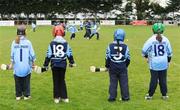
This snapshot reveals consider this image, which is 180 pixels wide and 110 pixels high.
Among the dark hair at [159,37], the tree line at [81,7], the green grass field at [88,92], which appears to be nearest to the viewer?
the green grass field at [88,92]

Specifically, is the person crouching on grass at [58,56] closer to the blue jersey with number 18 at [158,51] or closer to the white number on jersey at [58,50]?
the white number on jersey at [58,50]

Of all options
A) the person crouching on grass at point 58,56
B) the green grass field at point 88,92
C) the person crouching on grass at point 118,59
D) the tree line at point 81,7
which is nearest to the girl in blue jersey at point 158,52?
the person crouching on grass at point 118,59

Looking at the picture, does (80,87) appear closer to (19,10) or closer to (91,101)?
(91,101)

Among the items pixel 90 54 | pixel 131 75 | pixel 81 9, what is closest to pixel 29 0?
pixel 81 9

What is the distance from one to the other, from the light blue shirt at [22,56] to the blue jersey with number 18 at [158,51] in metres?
2.76

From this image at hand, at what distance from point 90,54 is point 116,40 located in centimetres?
1356

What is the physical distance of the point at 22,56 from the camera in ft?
38.5

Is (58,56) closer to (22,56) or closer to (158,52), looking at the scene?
(22,56)

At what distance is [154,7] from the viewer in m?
92.9

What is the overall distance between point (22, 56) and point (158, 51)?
3168 mm

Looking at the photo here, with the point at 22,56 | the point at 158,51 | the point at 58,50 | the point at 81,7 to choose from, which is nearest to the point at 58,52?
the point at 58,50

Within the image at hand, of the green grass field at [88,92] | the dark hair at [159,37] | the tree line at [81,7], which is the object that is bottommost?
the green grass field at [88,92]

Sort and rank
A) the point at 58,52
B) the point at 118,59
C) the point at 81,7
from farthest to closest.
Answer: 1. the point at 81,7
2. the point at 118,59
3. the point at 58,52

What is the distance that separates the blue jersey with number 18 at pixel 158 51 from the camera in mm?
→ 11695
